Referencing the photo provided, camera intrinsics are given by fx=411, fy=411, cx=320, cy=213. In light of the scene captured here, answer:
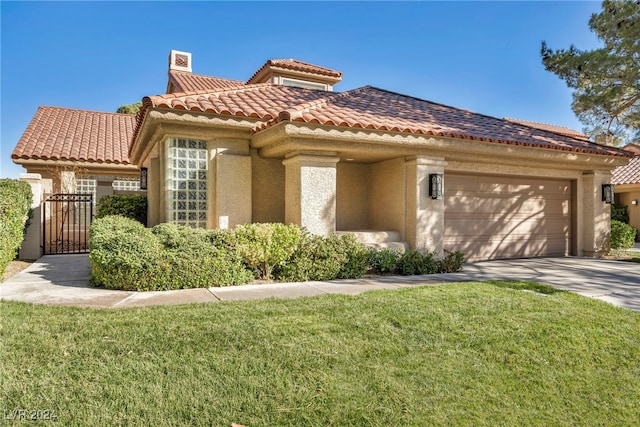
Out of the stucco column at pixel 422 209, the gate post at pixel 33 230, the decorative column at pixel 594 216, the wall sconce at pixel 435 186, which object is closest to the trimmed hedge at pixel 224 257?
the stucco column at pixel 422 209

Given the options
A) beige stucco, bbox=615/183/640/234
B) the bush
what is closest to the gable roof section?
the bush

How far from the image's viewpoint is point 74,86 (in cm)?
1764

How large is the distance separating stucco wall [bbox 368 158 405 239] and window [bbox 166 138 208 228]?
4.77 meters

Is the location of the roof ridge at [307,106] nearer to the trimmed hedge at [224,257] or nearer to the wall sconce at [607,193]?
the trimmed hedge at [224,257]

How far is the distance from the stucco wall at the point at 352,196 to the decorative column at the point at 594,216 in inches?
290

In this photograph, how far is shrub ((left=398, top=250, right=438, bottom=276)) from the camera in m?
9.55

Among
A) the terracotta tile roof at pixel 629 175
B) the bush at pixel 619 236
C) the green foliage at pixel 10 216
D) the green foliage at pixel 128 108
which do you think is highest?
the green foliage at pixel 128 108

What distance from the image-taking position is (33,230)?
39.3 feet

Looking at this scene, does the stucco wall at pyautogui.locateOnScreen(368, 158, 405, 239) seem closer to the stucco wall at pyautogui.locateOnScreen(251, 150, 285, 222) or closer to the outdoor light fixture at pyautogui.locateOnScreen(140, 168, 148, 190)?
the stucco wall at pyautogui.locateOnScreen(251, 150, 285, 222)

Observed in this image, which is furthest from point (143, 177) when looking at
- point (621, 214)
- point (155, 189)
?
point (621, 214)

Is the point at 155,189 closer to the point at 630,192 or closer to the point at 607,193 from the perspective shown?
the point at 607,193

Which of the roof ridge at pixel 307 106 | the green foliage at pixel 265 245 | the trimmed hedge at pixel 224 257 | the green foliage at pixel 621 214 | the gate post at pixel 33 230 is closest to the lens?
the trimmed hedge at pixel 224 257

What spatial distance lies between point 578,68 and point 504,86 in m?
8.35

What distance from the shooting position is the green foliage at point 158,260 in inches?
278
